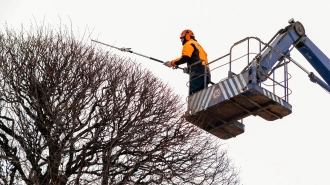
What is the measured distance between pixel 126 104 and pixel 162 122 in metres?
1.05

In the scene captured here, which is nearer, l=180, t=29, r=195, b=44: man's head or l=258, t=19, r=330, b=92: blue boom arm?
l=258, t=19, r=330, b=92: blue boom arm

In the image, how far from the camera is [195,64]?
17.1 metres

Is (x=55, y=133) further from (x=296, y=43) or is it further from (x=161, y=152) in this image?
(x=296, y=43)

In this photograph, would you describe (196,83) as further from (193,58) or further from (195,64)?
(193,58)

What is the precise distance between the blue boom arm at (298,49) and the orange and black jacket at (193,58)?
4.63ft

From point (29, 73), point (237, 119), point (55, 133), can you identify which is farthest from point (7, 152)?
point (237, 119)

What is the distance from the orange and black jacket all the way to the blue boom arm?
1.41 m

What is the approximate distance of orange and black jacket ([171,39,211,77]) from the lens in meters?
17.0

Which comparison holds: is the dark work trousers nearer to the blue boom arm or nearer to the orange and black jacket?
the orange and black jacket

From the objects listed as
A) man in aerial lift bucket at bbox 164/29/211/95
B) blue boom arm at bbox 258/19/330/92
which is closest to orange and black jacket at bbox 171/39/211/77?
man in aerial lift bucket at bbox 164/29/211/95

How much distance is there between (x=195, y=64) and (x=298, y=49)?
3195mm

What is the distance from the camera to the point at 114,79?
19.8m

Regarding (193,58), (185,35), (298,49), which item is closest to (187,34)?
(185,35)

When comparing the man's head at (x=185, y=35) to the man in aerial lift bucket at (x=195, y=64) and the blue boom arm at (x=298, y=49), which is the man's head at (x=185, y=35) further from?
the blue boom arm at (x=298, y=49)
